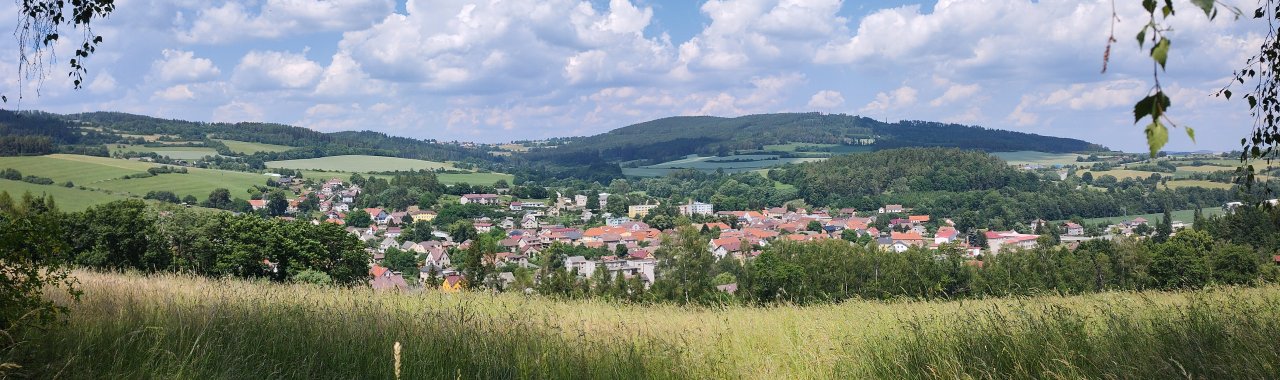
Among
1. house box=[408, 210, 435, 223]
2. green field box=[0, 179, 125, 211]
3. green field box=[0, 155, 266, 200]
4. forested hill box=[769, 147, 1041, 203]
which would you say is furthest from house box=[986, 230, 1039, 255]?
green field box=[0, 155, 266, 200]

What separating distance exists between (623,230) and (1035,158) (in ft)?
434

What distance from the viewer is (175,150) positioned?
429 ft

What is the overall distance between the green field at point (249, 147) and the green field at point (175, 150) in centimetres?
475

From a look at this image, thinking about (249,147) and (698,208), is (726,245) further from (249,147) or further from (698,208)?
(249,147)

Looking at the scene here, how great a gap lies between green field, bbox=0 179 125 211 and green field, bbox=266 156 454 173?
64.0m

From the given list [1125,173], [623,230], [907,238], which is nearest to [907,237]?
[907,238]


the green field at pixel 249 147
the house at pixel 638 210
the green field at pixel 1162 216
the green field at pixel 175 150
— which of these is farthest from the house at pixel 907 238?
the green field at pixel 249 147

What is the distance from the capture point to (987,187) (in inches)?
4688

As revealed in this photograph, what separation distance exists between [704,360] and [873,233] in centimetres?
8912

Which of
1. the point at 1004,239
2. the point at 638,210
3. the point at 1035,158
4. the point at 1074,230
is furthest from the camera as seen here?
the point at 1035,158

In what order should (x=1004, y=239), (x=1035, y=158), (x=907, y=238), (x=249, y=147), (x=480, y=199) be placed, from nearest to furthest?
1. (x=1004, y=239)
2. (x=907, y=238)
3. (x=480, y=199)
4. (x=249, y=147)
5. (x=1035, y=158)

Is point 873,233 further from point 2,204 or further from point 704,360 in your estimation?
point 704,360

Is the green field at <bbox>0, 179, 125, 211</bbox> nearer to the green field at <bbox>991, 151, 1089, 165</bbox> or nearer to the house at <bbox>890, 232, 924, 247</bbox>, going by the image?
the house at <bbox>890, 232, 924, 247</bbox>

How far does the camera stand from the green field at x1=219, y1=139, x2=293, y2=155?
469 ft
